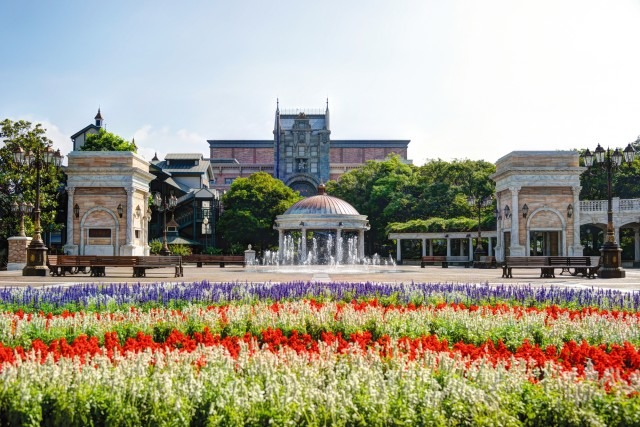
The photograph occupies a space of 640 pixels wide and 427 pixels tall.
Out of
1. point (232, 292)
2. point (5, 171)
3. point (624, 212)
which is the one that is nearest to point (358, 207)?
point (624, 212)

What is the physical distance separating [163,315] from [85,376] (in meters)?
5.47

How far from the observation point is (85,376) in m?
6.09

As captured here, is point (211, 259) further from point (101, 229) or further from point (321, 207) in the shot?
point (321, 207)

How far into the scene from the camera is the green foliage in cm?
6931

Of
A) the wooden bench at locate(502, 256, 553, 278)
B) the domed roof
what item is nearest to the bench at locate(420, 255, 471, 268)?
the domed roof

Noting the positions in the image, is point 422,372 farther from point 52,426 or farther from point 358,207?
point 358,207

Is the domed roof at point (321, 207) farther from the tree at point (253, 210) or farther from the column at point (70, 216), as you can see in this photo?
the column at point (70, 216)

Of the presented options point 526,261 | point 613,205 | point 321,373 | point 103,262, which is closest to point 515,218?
point 613,205

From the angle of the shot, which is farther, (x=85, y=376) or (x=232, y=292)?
(x=232, y=292)

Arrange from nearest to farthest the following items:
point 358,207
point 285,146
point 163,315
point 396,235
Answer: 1. point 163,315
2. point 396,235
3. point 358,207
4. point 285,146

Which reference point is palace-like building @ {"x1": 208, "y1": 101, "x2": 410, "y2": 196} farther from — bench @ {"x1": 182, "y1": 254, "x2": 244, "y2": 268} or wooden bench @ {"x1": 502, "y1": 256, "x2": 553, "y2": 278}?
wooden bench @ {"x1": 502, "y1": 256, "x2": 553, "y2": 278}

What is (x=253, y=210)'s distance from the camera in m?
69.6

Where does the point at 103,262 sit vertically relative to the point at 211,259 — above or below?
above

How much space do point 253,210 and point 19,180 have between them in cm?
2725
